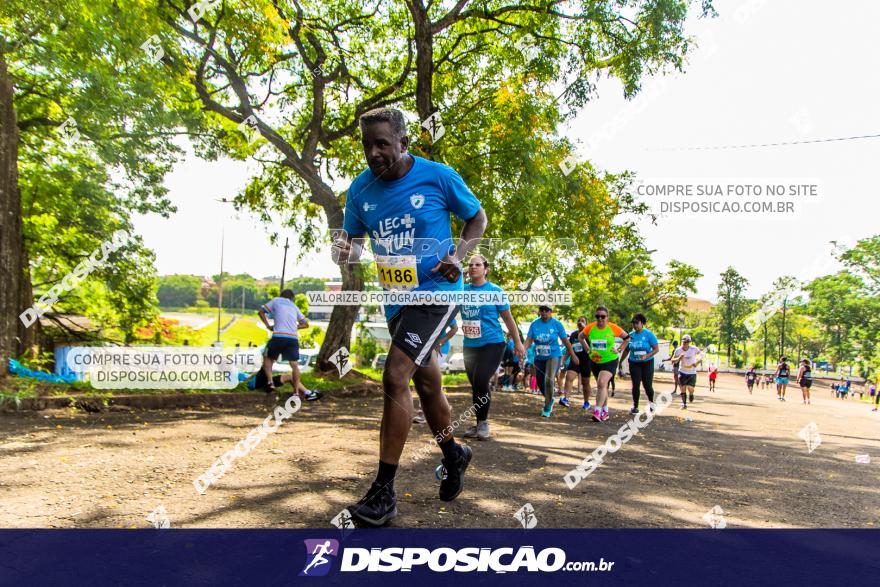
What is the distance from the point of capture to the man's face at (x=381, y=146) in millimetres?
3457

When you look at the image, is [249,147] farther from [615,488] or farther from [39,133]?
[615,488]

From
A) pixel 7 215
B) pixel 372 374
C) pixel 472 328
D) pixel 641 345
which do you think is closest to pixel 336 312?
pixel 372 374

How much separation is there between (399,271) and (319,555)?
1.53 metres

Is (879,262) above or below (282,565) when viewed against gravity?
above

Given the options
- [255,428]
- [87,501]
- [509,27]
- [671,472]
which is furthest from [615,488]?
[509,27]

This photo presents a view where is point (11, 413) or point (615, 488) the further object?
point (11, 413)

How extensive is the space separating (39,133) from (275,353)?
793cm

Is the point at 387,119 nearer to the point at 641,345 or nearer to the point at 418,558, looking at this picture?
the point at 418,558

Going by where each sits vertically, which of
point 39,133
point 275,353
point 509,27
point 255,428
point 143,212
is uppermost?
point 509,27

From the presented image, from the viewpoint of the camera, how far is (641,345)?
1120 centimetres

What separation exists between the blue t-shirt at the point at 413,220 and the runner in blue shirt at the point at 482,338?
3.33 metres

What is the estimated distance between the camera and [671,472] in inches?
208

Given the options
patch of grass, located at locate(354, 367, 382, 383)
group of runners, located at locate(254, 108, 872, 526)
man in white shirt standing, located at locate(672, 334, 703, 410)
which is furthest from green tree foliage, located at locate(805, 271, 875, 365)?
group of runners, located at locate(254, 108, 872, 526)

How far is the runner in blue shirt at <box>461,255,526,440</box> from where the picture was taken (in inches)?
274
